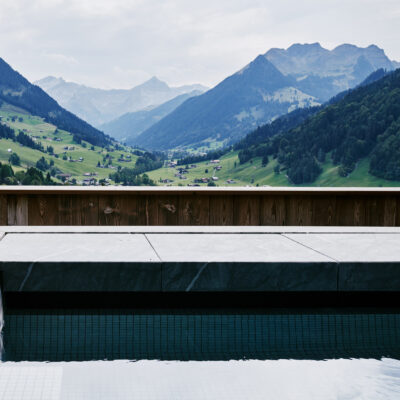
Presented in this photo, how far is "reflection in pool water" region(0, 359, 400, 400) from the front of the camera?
7.77ft

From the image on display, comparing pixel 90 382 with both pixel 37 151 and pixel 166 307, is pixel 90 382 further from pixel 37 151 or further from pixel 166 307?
pixel 37 151

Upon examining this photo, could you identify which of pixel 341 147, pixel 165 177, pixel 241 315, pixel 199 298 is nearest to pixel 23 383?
pixel 199 298

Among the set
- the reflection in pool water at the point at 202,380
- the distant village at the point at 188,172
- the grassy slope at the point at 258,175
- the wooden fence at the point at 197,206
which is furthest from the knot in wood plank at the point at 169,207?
the distant village at the point at 188,172

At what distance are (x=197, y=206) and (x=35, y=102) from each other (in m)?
190

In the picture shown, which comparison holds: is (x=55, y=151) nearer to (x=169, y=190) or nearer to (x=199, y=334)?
(x=169, y=190)

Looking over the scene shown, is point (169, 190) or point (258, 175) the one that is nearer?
point (169, 190)

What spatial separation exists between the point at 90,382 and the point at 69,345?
38cm

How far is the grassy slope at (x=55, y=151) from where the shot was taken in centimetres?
11531

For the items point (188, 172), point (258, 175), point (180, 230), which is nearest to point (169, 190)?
point (180, 230)

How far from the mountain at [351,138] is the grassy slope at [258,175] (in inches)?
45.9

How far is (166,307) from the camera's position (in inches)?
116

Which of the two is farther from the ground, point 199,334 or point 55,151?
point 199,334

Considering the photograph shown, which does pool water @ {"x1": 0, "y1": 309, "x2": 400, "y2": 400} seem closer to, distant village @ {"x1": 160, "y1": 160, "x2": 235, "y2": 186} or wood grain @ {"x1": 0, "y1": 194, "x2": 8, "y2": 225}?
wood grain @ {"x1": 0, "y1": 194, "x2": 8, "y2": 225}

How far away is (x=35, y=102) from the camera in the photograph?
599ft
